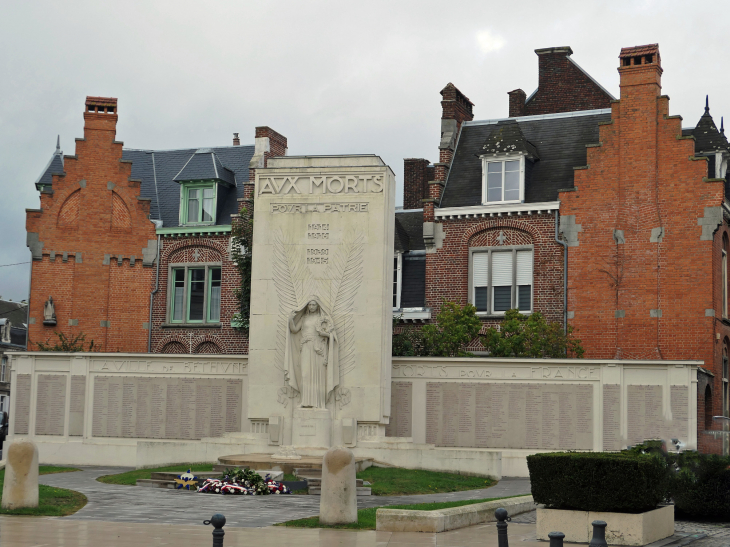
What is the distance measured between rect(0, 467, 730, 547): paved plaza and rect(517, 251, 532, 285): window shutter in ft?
54.4

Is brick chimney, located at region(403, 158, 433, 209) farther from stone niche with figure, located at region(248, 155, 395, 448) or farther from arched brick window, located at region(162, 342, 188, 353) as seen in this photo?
stone niche with figure, located at region(248, 155, 395, 448)

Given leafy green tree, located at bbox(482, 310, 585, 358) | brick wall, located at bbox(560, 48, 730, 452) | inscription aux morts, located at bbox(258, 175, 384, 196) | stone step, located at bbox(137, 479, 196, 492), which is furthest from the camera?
brick wall, located at bbox(560, 48, 730, 452)

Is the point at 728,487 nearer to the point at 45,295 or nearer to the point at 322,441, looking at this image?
the point at 322,441

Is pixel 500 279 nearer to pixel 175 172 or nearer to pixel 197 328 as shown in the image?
pixel 197 328

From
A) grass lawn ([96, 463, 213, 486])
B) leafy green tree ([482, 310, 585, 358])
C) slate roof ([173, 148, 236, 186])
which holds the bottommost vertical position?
grass lawn ([96, 463, 213, 486])

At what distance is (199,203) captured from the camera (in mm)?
41344

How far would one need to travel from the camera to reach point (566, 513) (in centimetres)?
1433

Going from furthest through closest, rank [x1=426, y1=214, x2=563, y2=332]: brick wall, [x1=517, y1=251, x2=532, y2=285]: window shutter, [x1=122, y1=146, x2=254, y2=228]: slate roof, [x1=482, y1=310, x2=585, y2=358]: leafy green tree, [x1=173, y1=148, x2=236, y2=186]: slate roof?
1. [x1=173, y1=148, x2=236, y2=186]: slate roof
2. [x1=122, y1=146, x2=254, y2=228]: slate roof
3. [x1=517, y1=251, x2=532, y2=285]: window shutter
4. [x1=426, y1=214, x2=563, y2=332]: brick wall
5. [x1=482, y1=310, x2=585, y2=358]: leafy green tree

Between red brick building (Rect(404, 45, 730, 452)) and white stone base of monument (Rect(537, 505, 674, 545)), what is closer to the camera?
white stone base of monument (Rect(537, 505, 674, 545))

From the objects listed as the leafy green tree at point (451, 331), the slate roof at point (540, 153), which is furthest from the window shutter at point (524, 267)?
the leafy green tree at point (451, 331)

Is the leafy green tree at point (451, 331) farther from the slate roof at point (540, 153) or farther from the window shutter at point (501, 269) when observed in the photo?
the slate roof at point (540, 153)

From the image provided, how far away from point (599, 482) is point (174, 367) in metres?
17.4

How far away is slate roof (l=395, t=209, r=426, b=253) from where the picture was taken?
3893cm

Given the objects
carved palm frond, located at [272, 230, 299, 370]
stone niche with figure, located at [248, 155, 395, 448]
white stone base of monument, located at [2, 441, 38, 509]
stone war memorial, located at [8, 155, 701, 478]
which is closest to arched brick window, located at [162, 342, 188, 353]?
stone war memorial, located at [8, 155, 701, 478]
